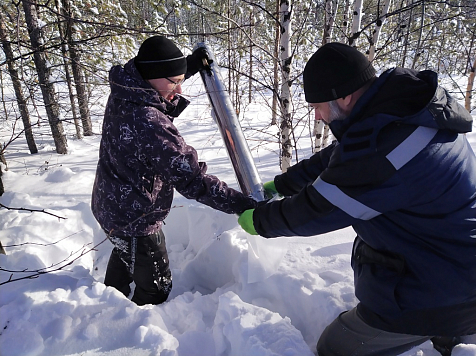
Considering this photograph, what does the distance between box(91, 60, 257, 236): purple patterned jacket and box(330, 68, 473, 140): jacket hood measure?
102 centimetres

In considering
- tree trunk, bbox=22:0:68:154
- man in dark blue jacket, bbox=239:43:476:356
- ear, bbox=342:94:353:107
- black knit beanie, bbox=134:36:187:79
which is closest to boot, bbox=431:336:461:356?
man in dark blue jacket, bbox=239:43:476:356

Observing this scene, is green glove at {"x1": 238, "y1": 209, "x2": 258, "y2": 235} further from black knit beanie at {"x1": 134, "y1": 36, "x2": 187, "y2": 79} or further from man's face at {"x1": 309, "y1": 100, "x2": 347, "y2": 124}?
black knit beanie at {"x1": 134, "y1": 36, "x2": 187, "y2": 79}

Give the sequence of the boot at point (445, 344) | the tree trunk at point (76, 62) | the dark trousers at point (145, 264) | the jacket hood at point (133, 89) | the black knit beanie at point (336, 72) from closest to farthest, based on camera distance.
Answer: the black knit beanie at point (336, 72)
the boot at point (445, 344)
the jacket hood at point (133, 89)
the tree trunk at point (76, 62)
the dark trousers at point (145, 264)

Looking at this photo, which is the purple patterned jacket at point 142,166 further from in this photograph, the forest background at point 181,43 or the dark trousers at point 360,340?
the dark trousers at point 360,340

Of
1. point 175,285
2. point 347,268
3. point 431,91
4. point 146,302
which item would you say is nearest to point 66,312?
point 146,302

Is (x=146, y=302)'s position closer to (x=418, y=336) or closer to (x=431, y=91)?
(x=418, y=336)

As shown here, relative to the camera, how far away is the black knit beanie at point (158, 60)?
1.89m

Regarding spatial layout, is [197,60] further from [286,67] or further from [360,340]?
[360,340]

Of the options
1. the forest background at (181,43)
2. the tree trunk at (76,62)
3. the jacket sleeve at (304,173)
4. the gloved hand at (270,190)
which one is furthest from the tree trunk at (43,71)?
the jacket sleeve at (304,173)

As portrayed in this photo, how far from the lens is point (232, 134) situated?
237cm

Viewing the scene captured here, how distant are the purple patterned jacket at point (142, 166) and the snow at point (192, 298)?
20.5 inches

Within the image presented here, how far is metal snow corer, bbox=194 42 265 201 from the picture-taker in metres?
2.29

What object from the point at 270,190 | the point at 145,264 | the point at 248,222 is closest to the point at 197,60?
the point at 270,190

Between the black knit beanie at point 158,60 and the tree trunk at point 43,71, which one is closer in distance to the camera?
the black knit beanie at point 158,60
